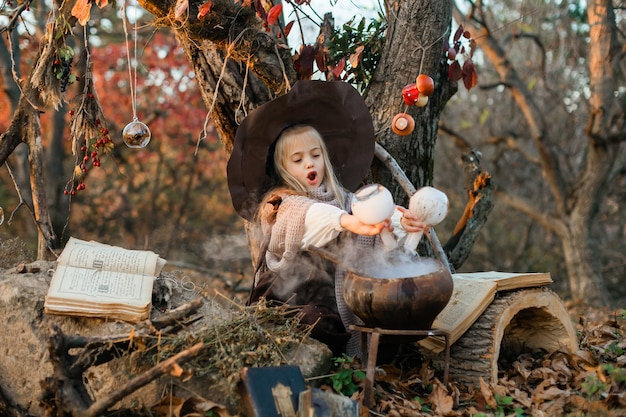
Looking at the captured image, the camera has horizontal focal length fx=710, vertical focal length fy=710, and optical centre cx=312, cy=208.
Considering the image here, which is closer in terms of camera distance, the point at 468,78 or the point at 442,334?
the point at 442,334

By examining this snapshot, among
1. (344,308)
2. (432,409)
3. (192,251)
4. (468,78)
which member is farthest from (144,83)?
(432,409)

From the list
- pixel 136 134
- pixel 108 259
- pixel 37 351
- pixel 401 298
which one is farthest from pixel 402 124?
pixel 37 351

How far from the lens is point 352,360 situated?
3.59m

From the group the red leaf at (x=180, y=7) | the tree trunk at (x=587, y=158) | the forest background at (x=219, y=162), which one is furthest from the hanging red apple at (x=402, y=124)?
the forest background at (x=219, y=162)

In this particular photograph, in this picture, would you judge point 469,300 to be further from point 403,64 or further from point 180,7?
point 180,7

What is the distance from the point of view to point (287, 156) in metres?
3.97

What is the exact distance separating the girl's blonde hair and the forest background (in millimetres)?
6072

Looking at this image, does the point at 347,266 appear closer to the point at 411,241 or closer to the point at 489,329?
the point at 411,241

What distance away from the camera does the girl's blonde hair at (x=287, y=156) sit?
3961 mm

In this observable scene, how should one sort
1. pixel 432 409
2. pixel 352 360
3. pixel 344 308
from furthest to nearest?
pixel 344 308
pixel 352 360
pixel 432 409

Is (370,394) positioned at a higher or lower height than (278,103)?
lower

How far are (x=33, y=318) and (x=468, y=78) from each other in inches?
119

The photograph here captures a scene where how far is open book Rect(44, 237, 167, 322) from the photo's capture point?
3.36 metres

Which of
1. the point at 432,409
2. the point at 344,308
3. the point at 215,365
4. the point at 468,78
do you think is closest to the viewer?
the point at 215,365
